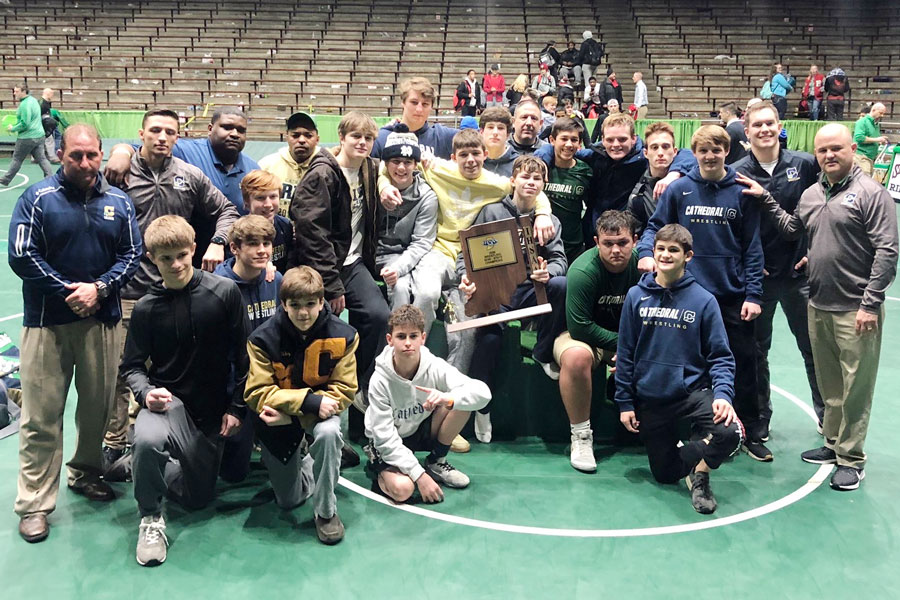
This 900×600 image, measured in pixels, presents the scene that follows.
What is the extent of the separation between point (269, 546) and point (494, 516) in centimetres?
116

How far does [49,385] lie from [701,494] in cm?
345

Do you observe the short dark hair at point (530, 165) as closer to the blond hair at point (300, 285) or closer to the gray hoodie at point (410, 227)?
the gray hoodie at point (410, 227)

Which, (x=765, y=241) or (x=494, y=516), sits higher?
(x=765, y=241)

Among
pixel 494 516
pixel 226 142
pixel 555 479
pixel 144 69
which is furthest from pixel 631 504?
pixel 144 69

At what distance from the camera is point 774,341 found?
23.9ft

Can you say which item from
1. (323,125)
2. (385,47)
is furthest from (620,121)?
(385,47)

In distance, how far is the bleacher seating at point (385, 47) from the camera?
21562 millimetres

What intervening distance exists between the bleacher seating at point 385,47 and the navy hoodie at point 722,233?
643 inches

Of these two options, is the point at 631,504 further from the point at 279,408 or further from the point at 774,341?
the point at 774,341

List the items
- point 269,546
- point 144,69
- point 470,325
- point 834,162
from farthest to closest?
point 144,69 → point 470,325 → point 834,162 → point 269,546

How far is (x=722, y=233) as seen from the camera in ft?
15.9

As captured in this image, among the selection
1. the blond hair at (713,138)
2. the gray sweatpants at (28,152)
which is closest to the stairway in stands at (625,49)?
the gray sweatpants at (28,152)

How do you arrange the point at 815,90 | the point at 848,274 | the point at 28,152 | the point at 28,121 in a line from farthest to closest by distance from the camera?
the point at 815,90 → the point at 28,152 → the point at 28,121 → the point at 848,274

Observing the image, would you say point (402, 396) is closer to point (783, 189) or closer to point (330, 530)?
point (330, 530)
